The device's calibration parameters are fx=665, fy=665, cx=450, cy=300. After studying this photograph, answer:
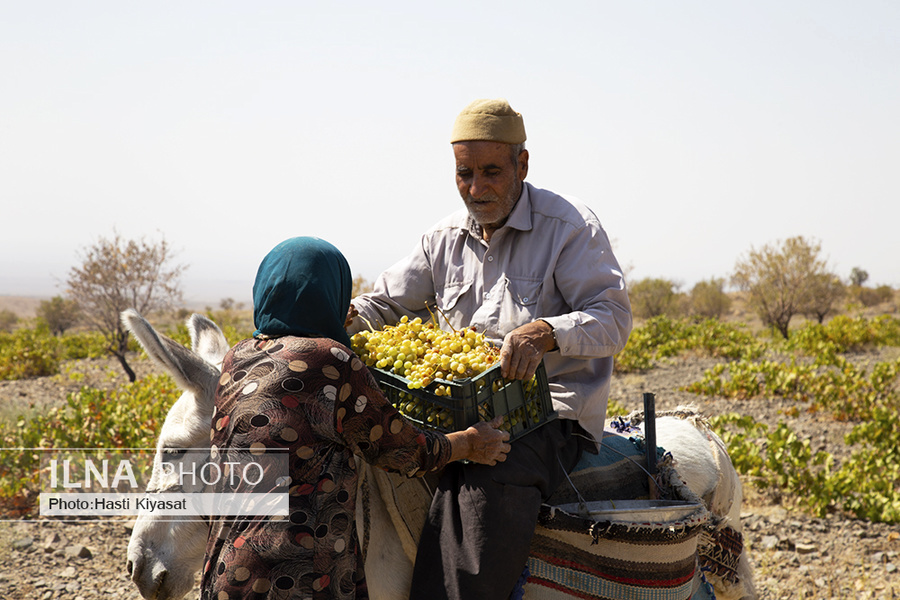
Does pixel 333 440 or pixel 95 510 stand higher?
pixel 333 440

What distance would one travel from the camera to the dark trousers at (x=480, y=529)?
7.76ft

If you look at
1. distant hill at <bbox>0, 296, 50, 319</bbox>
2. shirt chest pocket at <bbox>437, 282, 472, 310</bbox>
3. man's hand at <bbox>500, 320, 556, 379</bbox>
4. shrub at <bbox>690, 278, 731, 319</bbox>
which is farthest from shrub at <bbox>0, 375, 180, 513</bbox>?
distant hill at <bbox>0, 296, 50, 319</bbox>

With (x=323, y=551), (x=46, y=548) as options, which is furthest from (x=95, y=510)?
(x=323, y=551)

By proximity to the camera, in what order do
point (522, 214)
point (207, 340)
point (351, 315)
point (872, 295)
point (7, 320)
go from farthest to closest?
point (872, 295) → point (7, 320) → point (351, 315) → point (207, 340) → point (522, 214)

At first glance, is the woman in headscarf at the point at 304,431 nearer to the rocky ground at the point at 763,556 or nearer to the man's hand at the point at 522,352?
the man's hand at the point at 522,352

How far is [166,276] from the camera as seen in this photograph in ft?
50.1

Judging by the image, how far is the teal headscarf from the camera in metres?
2.15

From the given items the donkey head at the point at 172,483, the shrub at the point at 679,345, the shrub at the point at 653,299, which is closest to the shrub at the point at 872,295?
the shrub at the point at 653,299

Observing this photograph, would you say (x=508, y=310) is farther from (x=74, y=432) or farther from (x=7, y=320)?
(x=7, y=320)

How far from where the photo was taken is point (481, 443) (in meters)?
2.33

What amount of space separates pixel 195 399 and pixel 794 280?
80.7ft

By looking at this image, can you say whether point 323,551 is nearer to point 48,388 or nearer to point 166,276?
point 48,388

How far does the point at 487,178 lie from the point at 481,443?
114cm

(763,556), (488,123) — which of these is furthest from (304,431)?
(763,556)
